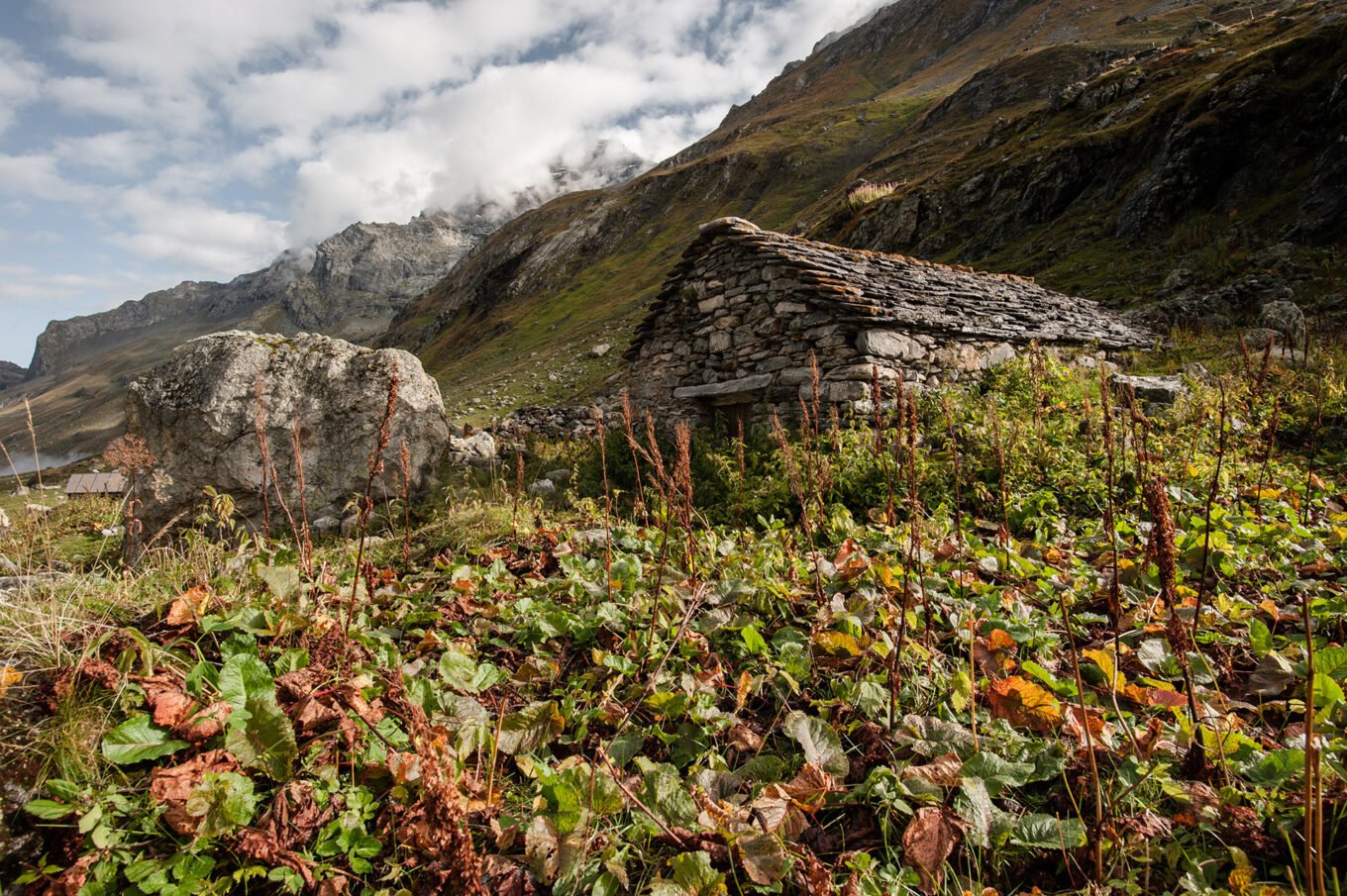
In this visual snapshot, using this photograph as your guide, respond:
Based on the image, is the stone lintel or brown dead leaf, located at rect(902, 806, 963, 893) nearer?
brown dead leaf, located at rect(902, 806, 963, 893)

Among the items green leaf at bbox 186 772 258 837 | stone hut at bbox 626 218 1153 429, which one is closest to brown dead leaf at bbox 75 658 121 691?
green leaf at bbox 186 772 258 837

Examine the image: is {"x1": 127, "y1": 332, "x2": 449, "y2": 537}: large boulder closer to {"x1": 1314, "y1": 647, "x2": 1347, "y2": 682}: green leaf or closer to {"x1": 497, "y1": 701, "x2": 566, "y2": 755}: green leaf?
{"x1": 497, "y1": 701, "x2": 566, "y2": 755}: green leaf

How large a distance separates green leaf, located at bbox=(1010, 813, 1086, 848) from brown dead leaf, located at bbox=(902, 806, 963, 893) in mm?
193

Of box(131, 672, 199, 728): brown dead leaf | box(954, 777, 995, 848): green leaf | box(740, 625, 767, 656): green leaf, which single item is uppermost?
box(131, 672, 199, 728): brown dead leaf

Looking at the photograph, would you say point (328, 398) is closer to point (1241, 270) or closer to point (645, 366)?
point (645, 366)

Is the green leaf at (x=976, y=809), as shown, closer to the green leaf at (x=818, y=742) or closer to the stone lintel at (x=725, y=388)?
the green leaf at (x=818, y=742)

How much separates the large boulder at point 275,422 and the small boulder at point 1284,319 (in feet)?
48.6

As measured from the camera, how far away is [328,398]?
1005 centimetres

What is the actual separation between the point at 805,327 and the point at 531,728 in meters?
7.90

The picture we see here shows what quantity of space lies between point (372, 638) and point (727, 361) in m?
8.23

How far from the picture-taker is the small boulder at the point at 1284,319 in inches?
408

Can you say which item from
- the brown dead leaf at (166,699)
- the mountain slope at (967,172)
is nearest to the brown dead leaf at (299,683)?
the brown dead leaf at (166,699)

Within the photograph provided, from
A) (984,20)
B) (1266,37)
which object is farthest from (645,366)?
(984,20)

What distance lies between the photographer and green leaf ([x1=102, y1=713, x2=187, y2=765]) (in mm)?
1934
